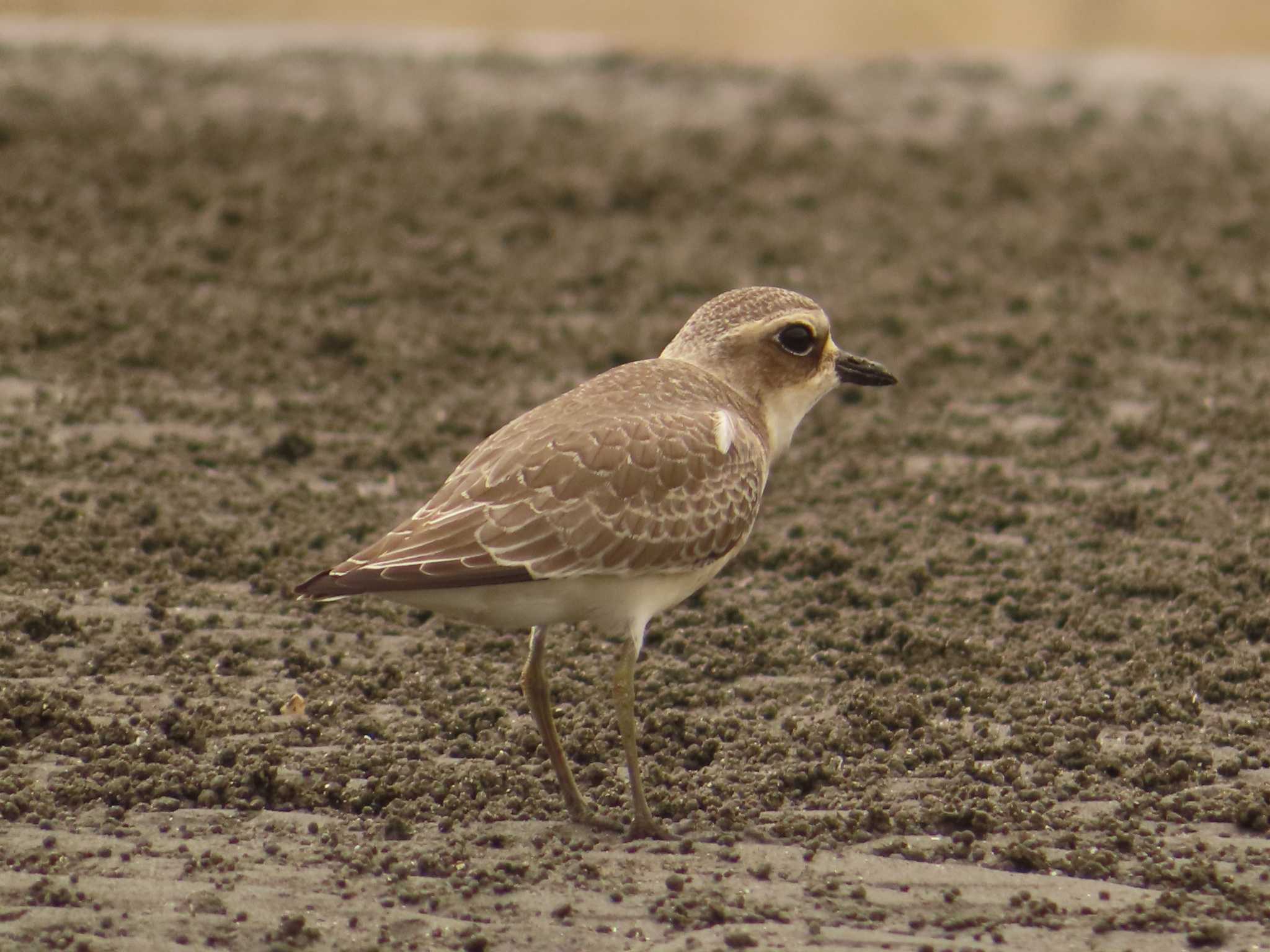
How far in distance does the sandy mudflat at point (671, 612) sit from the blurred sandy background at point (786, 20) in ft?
12.0

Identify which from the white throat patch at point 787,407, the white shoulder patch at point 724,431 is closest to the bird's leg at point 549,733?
the white shoulder patch at point 724,431

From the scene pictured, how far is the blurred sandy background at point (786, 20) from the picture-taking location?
722 inches

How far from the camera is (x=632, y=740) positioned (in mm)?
5387

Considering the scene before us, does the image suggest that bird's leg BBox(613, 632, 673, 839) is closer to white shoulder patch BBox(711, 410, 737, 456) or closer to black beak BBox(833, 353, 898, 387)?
white shoulder patch BBox(711, 410, 737, 456)

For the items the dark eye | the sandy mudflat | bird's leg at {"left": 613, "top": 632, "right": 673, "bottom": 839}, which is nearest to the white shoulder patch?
the dark eye

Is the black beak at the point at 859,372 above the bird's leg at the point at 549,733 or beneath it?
above

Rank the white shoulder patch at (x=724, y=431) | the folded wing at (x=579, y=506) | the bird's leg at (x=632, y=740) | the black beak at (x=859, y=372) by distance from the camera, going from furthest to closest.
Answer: the black beak at (x=859, y=372)
the white shoulder patch at (x=724, y=431)
the bird's leg at (x=632, y=740)
the folded wing at (x=579, y=506)

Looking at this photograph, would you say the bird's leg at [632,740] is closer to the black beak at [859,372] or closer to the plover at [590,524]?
the plover at [590,524]

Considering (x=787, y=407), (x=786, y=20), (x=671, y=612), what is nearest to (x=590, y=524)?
(x=787, y=407)

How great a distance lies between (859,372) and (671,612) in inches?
48.0

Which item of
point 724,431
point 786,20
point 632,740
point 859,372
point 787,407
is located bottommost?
point 632,740

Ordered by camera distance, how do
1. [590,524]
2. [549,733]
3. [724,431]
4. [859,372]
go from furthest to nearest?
[859,372] → [724,431] → [549,733] → [590,524]

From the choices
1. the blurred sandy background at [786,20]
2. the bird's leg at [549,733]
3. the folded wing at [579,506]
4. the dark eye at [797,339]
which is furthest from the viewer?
the blurred sandy background at [786,20]

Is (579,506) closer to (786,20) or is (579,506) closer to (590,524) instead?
(590,524)
